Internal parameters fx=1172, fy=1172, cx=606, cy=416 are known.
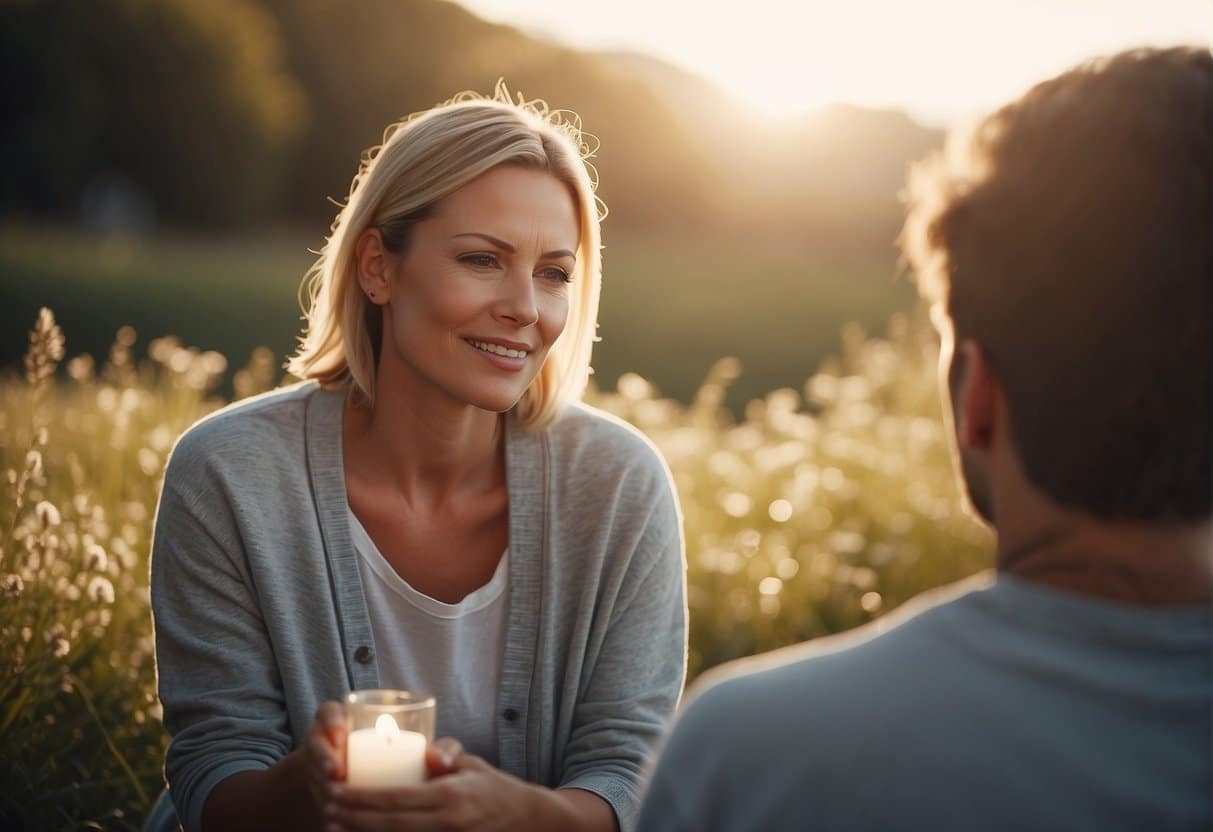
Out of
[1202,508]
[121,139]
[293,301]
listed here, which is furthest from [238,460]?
[121,139]

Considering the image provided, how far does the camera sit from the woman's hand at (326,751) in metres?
2.02

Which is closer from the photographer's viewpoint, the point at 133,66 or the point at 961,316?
the point at 961,316

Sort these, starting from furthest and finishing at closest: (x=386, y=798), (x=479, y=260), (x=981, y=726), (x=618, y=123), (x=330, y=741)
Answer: (x=618, y=123), (x=479, y=260), (x=330, y=741), (x=386, y=798), (x=981, y=726)

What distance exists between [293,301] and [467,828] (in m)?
25.8

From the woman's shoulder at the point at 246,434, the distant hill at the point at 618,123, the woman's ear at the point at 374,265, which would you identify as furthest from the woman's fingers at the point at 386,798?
the distant hill at the point at 618,123

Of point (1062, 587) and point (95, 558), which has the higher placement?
point (1062, 587)

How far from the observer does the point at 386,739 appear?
197 cm

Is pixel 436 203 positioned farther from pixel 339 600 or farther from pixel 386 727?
pixel 386 727

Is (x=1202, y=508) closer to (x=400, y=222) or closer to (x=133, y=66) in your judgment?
(x=400, y=222)

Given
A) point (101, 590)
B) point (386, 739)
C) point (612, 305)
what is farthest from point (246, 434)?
point (612, 305)

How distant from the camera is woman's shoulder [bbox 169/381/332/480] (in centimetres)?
275

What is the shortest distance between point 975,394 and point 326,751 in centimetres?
128

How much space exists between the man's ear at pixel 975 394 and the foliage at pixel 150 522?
92.8 inches

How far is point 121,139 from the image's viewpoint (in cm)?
4456
